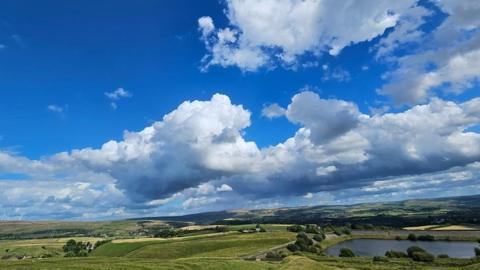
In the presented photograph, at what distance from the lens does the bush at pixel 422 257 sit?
131475mm

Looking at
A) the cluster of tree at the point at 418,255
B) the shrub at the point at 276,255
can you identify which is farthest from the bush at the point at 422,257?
the shrub at the point at 276,255

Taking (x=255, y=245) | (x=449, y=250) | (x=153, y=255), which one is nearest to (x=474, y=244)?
(x=449, y=250)

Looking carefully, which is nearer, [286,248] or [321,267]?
[321,267]

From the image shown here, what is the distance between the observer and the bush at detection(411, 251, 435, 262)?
131475 millimetres

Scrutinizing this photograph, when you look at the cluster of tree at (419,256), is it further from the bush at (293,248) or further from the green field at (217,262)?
the bush at (293,248)

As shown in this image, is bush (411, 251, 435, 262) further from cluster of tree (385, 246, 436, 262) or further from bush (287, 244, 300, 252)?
bush (287, 244, 300, 252)

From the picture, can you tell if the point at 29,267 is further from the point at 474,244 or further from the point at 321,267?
the point at 474,244

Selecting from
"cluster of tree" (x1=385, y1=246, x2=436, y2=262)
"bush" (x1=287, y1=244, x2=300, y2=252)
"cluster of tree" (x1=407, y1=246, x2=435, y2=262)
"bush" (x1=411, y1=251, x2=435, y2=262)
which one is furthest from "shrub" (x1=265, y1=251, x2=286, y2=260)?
"bush" (x1=411, y1=251, x2=435, y2=262)

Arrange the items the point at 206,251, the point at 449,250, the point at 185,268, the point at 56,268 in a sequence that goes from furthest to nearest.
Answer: the point at 206,251
the point at 449,250
the point at 185,268
the point at 56,268

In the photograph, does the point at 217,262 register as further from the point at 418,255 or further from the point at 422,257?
the point at 418,255

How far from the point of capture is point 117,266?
86.4 m

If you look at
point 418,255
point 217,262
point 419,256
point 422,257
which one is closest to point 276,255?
point 418,255

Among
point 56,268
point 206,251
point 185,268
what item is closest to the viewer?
point 56,268

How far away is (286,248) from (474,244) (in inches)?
3178
